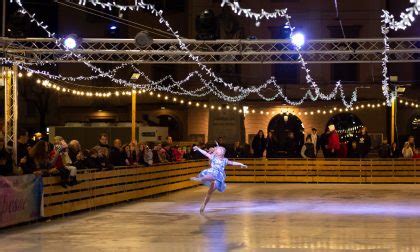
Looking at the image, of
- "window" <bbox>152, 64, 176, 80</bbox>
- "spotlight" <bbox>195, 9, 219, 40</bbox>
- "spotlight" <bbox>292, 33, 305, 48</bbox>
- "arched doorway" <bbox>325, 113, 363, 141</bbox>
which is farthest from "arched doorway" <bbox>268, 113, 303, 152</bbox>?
"spotlight" <bbox>195, 9, 219, 40</bbox>

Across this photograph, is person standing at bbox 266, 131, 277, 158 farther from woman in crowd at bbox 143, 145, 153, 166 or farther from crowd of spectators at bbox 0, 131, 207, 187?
woman in crowd at bbox 143, 145, 153, 166

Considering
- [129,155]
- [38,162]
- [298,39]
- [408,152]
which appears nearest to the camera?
[38,162]

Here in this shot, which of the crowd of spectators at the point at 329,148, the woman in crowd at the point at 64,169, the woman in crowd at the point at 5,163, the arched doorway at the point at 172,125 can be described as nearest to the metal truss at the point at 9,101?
the woman in crowd at the point at 64,169

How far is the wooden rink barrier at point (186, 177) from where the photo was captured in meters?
16.9

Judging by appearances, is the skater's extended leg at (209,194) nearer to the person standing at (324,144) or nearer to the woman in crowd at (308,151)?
the woman in crowd at (308,151)

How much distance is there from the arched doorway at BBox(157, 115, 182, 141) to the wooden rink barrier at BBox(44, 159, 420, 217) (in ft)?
40.5

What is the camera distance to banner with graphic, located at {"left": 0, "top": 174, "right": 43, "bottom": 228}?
13914mm

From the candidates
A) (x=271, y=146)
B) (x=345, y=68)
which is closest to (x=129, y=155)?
(x=271, y=146)

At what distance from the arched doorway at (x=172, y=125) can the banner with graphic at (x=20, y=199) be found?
87.5ft

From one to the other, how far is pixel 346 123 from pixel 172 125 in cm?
980

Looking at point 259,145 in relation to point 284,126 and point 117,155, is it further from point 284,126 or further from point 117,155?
point 117,155

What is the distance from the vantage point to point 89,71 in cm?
4472

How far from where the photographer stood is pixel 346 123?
40.5 m

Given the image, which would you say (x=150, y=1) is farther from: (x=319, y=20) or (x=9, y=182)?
(x=9, y=182)
